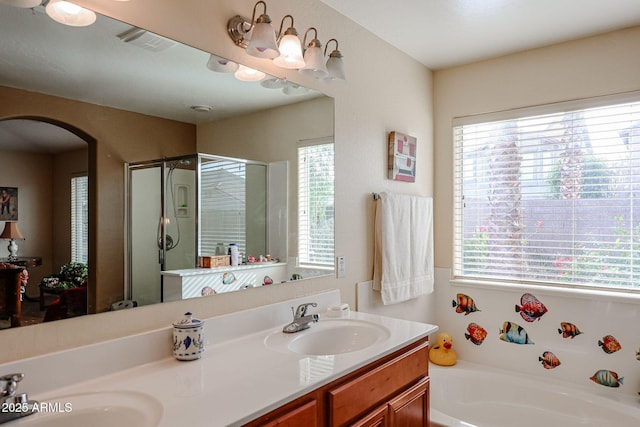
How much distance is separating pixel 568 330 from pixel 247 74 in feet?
7.79

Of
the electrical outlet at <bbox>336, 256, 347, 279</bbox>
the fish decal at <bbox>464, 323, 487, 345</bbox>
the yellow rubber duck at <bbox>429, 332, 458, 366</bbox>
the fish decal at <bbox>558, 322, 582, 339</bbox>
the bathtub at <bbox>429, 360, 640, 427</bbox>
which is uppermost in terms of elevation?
the electrical outlet at <bbox>336, 256, 347, 279</bbox>

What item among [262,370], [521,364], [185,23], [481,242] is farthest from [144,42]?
[521,364]

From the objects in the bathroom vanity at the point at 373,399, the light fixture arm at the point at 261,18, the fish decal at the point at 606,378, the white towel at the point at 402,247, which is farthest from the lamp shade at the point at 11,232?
the fish decal at the point at 606,378

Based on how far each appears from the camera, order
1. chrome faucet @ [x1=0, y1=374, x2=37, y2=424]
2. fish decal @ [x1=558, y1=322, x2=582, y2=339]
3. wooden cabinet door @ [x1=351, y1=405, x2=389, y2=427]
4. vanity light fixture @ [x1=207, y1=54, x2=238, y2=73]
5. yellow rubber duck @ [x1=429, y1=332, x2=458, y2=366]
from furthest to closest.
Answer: yellow rubber duck @ [x1=429, y1=332, x2=458, y2=366]
fish decal @ [x1=558, y1=322, x2=582, y2=339]
vanity light fixture @ [x1=207, y1=54, x2=238, y2=73]
wooden cabinet door @ [x1=351, y1=405, x2=389, y2=427]
chrome faucet @ [x1=0, y1=374, x2=37, y2=424]

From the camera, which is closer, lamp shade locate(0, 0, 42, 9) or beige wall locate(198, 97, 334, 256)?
lamp shade locate(0, 0, 42, 9)

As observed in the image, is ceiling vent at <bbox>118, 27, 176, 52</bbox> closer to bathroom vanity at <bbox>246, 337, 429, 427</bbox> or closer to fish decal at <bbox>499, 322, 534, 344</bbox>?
bathroom vanity at <bbox>246, 337, 429, 427</bbox>

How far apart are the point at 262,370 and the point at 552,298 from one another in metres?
2.09

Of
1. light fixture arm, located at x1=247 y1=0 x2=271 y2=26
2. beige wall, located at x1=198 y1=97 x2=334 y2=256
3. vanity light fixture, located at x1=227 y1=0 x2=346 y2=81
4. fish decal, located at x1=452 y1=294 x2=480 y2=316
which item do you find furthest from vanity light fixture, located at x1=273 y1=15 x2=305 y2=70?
fish decal, located at x1=452 y1=294 x2=480 y2=316

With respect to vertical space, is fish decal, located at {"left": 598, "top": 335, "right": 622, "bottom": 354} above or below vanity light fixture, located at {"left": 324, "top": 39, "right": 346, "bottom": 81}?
below

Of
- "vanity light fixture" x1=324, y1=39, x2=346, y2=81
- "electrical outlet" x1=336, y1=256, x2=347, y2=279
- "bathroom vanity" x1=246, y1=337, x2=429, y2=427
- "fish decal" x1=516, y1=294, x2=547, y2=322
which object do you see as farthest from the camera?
"fish decal" x1=516, y1=294, x2=547, y2=322

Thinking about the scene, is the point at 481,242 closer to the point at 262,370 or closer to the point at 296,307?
the point at 296,307

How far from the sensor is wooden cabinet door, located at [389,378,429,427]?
1.61 m

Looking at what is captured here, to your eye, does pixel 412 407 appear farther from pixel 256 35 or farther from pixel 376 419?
pixel 256 35

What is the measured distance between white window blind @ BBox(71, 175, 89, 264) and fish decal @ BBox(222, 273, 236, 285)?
20.5 inches
